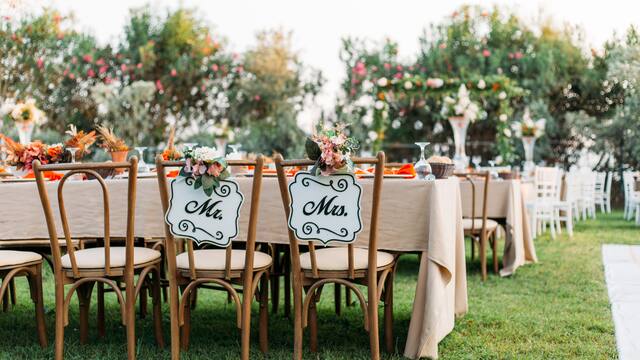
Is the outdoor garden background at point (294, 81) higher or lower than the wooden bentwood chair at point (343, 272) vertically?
higher

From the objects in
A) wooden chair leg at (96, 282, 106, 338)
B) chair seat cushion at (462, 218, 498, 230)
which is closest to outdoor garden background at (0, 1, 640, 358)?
chair seat cushion at (462, 218, 498, 230)

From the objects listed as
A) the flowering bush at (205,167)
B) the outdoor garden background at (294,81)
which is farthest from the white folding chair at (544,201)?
the flowering bush at (205,167)

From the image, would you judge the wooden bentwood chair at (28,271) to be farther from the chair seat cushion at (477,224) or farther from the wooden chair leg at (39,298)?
the chair seat cushion at (477,224)

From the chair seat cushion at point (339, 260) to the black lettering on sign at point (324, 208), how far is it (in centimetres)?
26

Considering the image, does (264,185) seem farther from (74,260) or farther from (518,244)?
(518,244)

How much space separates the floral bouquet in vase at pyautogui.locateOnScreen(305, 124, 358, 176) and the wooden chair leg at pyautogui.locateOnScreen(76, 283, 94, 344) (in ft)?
4.23

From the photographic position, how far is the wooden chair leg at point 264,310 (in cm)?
281

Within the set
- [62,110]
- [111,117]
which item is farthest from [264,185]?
[62,110]

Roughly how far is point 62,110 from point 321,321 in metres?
11.2

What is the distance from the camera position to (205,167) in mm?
2438

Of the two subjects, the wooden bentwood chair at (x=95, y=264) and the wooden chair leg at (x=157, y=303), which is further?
the wooden chair leg at (x=157, y=303)

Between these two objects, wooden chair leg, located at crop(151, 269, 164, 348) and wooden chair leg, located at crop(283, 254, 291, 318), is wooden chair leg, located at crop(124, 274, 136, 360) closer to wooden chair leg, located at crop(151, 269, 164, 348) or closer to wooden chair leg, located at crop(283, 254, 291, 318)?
wooden chair leg, located at crop(151, 269, 164, 348)

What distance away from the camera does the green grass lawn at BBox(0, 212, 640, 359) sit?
2955mm

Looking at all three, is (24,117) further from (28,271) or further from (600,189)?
(600,189)
